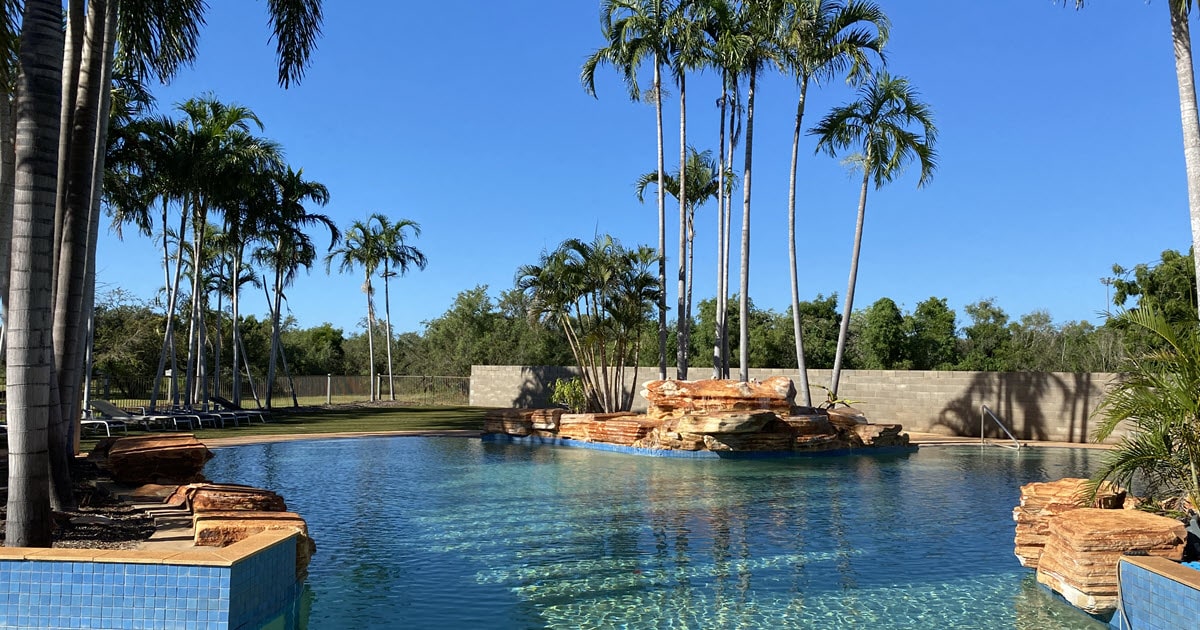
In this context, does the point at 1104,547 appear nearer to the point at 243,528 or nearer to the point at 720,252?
the point at 243,528

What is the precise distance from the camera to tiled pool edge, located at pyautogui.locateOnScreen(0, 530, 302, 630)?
453 centimetres

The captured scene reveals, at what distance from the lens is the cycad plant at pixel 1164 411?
20.1 feet

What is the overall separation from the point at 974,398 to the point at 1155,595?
56.9 ft

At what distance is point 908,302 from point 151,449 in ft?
111

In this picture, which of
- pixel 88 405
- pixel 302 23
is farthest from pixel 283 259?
pixel 302 23

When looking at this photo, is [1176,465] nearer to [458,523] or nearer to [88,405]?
[458,523]

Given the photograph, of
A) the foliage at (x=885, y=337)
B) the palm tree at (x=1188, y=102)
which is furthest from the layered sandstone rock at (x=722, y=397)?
the foliage at (x=885, y=337)

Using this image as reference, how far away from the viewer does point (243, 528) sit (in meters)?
5.95

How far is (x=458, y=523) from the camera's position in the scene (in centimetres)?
906

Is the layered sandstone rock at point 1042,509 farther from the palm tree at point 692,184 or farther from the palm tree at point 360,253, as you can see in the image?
the palm tree at point 360,253

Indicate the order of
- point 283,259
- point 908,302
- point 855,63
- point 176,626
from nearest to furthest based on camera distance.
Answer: point 176,626 → point 855,63 → point 283,259 → point 908,302

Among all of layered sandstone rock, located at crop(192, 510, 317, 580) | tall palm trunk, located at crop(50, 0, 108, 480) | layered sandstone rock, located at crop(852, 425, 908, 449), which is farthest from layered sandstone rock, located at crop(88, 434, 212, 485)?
layered sandstone rock, located at crop(852, 425, 908, 449)

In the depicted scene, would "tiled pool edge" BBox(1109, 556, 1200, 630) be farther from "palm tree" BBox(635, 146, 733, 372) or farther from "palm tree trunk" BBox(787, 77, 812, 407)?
"palm tree" BBox(635, 146, 733, 372)

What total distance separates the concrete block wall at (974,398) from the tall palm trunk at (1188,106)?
10458mm
